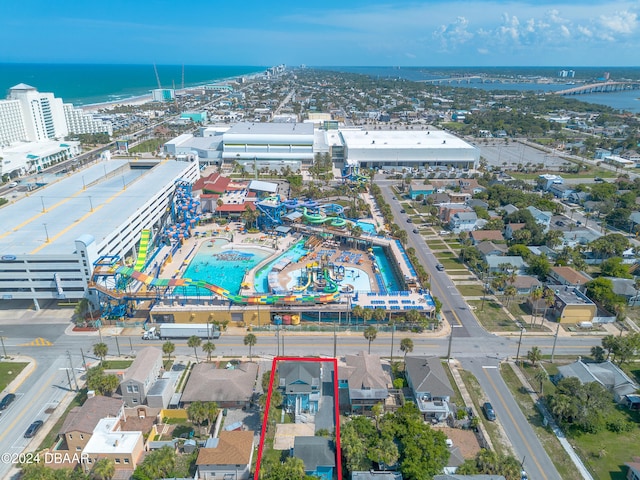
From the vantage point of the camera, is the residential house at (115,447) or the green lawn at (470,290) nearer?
the residential house at (115,447)

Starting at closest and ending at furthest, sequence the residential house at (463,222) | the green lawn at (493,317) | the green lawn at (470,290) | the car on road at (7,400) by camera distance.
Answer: the car on road at (7,400) → the green lawn at (493,317) → the green lawn at (470,290) → the residential house at (463,222)

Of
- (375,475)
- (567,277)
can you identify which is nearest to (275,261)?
(567,277)

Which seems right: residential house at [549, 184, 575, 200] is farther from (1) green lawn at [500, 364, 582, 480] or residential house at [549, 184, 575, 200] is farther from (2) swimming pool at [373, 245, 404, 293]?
(1) green lawn at [500, 364, 582, 480]

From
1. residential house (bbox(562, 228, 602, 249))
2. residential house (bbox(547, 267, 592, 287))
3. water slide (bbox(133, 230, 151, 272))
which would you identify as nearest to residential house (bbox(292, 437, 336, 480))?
water slide (bbox(133, 230, 151, 272))

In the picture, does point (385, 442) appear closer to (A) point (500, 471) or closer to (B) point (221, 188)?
(A) point (500, 471)

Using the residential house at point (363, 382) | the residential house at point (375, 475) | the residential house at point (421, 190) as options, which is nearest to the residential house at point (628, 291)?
the residential house at point (363, 382)

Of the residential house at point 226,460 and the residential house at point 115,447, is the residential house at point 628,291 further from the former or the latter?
the residential house at point 115,447

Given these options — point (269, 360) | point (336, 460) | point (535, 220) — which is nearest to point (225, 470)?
point (336, 460)
